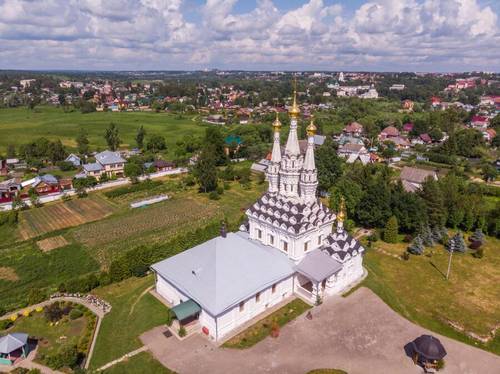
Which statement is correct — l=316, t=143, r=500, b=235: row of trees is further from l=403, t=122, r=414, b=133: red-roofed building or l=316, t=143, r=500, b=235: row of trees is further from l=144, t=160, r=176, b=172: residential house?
l=403, t=122, r=414, b=133: red-roofed building

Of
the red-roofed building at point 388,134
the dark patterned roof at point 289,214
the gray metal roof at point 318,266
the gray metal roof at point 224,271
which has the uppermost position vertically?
the dark patterned roof at point 289,214

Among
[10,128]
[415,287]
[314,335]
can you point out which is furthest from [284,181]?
[10,128]

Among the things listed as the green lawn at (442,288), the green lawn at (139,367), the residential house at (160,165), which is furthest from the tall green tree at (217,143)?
the green lawn at (139,367)

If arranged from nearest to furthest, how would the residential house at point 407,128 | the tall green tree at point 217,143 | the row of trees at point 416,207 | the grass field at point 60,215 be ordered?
1. the row of trees at point 416,207
2. the grass field at point 60,215
3. the tall green tree at point 217,143
4. the residential house at point 407,128

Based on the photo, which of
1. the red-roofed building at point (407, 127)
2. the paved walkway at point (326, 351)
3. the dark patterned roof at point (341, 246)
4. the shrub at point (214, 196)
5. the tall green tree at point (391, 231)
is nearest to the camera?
the paved walkway at point (326, 351)

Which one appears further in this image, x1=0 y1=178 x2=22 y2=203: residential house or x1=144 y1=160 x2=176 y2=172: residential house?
x1=144 y1=160 x2=176 y2=172: residential house

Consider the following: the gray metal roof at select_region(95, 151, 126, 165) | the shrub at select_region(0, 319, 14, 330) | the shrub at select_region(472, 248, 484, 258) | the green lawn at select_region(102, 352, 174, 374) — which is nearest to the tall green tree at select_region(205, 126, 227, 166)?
the gray metal roof at select_region(95, 151, 126, 165)

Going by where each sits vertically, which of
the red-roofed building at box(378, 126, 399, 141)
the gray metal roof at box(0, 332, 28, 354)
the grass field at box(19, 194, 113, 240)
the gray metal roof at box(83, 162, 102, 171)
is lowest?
the grass field at box(19, 194, 113, 240)

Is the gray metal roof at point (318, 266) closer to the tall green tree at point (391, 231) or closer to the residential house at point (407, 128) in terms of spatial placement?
the tall green tree at point (391, 231)
